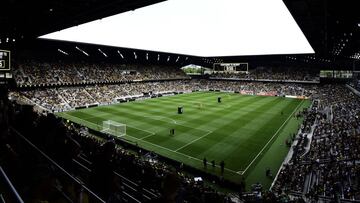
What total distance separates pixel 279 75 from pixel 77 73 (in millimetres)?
57547

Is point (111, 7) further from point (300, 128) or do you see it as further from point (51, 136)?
point (300, 128)

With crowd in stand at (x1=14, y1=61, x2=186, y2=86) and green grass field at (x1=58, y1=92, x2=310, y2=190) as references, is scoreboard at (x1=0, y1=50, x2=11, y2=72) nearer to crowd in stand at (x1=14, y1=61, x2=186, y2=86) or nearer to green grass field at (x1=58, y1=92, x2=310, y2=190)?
green grass field at (x1=58, y1=92, x2=310, y2=190)

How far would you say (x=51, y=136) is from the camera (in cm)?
639

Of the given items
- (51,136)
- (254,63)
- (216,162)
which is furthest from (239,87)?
(51,136)

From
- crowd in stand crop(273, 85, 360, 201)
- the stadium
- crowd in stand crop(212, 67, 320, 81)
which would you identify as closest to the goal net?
the stadium

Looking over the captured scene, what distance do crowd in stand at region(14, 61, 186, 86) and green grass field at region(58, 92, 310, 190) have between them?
12620 millimetres

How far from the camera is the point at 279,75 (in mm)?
81125

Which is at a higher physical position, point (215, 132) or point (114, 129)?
point (114, 129)

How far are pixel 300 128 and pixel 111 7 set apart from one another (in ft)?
91.5

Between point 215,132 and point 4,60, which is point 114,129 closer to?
point 215,132

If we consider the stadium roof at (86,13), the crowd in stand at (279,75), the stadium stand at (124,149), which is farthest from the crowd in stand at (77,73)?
the stadium roof at (86,13)

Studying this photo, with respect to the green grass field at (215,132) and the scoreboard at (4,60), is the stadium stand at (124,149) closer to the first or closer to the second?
the green grass field at (215,132)

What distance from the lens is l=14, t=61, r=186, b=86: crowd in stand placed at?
50156mm

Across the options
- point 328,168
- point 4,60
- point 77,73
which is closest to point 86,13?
point 4,60
